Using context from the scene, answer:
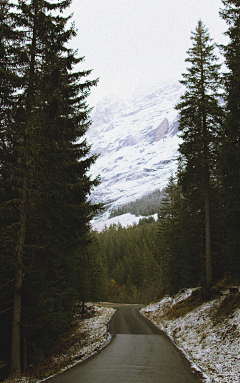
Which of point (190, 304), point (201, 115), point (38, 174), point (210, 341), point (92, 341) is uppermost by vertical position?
point (201, 115)

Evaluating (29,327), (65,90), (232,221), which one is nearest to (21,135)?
(65,90)

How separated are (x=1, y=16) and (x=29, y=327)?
10840 mm

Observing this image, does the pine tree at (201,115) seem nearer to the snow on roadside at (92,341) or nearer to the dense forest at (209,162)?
the dense forest at (209,162)

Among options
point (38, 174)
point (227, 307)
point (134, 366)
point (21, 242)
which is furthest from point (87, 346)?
point (38, 174)

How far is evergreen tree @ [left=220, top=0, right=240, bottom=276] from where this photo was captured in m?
12.2

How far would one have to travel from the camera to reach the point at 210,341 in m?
9.73

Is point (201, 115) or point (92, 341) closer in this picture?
point (92, 341)

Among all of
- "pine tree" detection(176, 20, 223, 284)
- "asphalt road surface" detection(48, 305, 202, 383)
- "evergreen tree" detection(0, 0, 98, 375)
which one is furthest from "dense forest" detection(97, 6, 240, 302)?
"evergreen tree" detection(0, 0, 98, 375)

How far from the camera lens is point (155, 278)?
2778 inches

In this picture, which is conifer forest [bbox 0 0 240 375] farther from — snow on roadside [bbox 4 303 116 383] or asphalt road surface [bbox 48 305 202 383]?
asphalt road surface [bbox 48 305 202 383]

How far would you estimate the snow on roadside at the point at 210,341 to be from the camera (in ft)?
23.2

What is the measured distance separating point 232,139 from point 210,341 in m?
8.93

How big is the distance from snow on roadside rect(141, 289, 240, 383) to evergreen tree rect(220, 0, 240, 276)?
9.54 feet

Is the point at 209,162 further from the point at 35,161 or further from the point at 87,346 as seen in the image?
the point at 87,346
